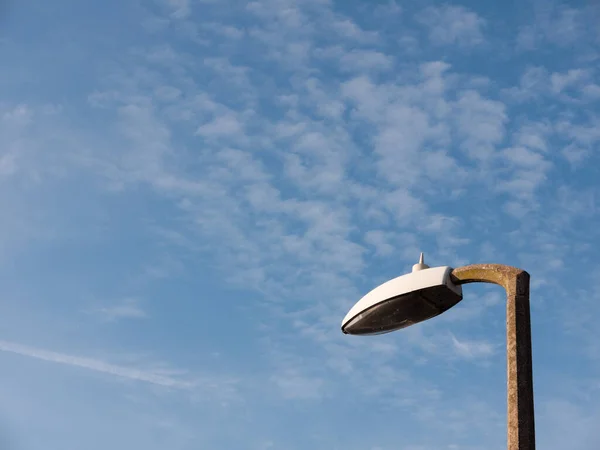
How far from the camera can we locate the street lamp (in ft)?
27.6

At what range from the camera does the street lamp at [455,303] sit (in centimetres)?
840

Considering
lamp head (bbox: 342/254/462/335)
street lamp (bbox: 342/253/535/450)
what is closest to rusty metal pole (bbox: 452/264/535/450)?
street lamp (bbox: 342/253/535/450)

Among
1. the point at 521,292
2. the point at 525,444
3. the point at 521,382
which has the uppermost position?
the point at 521,292

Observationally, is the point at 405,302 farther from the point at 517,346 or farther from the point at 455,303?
the point at 517,346

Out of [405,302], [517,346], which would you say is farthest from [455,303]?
[517,346]

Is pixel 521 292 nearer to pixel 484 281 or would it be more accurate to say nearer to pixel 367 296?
pixel 484 281

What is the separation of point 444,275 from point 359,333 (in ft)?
5.01

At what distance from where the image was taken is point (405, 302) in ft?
32.6

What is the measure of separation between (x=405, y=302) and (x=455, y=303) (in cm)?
52

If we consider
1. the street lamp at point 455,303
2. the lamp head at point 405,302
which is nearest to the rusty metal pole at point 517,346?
the street lamp at point 455,303

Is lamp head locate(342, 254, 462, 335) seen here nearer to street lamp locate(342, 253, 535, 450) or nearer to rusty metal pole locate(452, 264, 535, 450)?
street lamp locate(342, 253, 535, 450)

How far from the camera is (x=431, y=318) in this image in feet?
33.3

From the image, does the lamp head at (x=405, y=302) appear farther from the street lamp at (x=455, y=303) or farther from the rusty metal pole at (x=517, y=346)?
the rusty metal pole at (x=517, y=346)

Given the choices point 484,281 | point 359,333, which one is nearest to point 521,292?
point 484,281
